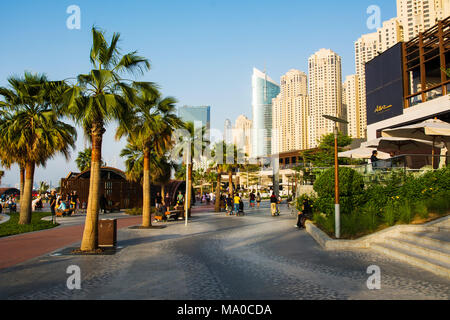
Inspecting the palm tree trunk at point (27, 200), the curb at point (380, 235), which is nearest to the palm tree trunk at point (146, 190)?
the palm tree trunk at point (27, 200)

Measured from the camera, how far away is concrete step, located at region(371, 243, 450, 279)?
7.28 meters

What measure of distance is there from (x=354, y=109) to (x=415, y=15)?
40.8 metres

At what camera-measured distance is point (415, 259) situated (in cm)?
831

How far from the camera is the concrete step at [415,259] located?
7.28m

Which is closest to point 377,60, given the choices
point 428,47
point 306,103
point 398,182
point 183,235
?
point 428,47

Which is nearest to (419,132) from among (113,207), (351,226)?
(351,226)

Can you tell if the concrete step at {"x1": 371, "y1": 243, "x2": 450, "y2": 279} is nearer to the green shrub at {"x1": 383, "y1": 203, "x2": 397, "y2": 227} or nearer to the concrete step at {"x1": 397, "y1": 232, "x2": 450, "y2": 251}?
the concrete step at {"x1": 397, "y1": 232, "x2": 450, "y2": 251}

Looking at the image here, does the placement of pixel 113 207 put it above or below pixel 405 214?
below

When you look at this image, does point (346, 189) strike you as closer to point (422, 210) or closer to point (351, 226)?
point (351, 226)

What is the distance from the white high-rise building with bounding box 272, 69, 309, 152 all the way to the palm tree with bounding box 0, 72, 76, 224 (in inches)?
5496

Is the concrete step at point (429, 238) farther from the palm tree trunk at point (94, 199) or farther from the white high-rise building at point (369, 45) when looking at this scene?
the white high-rise building at point (369, 45)

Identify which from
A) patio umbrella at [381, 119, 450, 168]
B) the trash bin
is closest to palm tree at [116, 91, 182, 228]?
the trash bin

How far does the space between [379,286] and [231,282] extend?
273 cm
